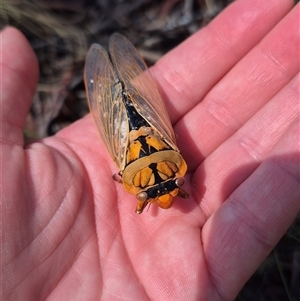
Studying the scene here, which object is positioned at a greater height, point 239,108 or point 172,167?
point 239,108

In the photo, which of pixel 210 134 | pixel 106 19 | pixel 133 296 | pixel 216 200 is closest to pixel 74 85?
pixel 106 19

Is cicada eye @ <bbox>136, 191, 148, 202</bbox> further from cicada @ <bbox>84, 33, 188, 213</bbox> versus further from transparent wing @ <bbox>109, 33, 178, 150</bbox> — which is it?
transparent wing @ <bbox>109, 33, 178, 150</bbox>

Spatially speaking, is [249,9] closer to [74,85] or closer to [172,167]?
[172,167]

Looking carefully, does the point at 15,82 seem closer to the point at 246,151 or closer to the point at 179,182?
the point at 179,182

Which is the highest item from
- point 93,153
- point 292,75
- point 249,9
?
point 249,9

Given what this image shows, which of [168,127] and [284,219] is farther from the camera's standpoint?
[168,127]

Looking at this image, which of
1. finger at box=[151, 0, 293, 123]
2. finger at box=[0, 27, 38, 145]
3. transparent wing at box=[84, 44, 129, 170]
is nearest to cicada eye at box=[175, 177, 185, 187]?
transparent wing at box=[84, 44, 129, 170]
